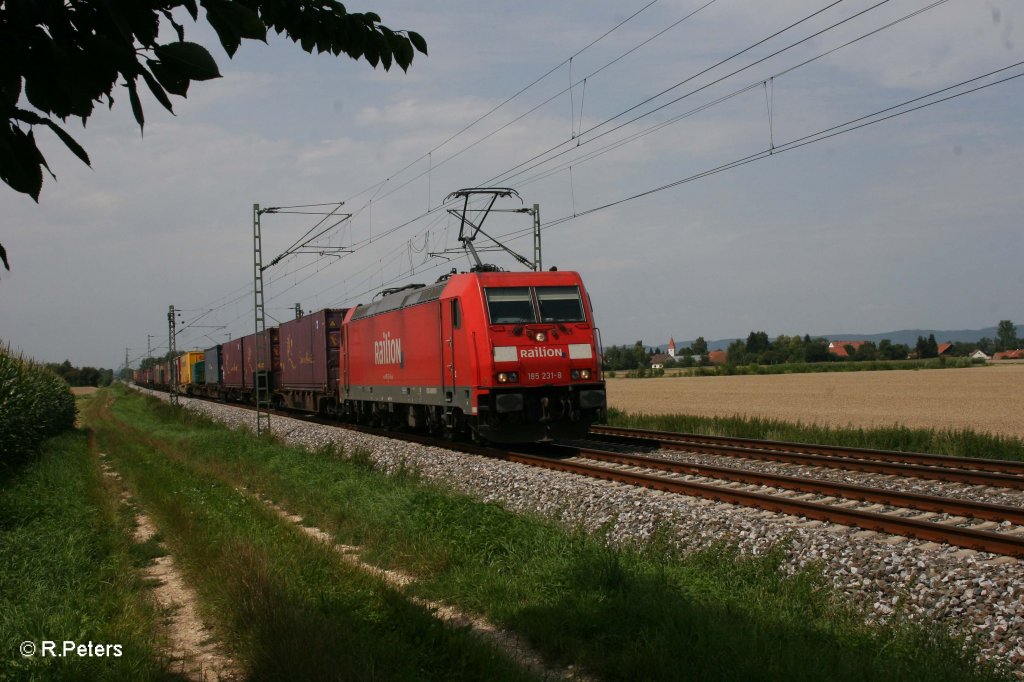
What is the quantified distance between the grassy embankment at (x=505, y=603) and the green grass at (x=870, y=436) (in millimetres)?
9946

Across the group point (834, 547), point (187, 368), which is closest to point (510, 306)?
point (834, 547)

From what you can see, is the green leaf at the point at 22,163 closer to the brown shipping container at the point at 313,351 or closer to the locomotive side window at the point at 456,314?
the locomotive side window at the point at 456,314

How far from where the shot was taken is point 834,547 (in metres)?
7.43

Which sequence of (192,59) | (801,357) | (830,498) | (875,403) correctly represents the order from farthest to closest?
(801,357) → (875,403) → (830,498) → (192,59)

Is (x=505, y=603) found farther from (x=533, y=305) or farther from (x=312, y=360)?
(x=312, y=360)

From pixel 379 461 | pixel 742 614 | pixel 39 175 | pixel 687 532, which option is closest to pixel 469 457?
pixel 379 461

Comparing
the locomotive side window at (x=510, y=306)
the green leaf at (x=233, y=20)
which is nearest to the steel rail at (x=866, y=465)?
the locomotive side window at (x=510, y=306)

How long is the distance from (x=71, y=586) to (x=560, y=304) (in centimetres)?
1118

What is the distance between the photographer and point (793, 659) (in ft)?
15.3

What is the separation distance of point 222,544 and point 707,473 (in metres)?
7.16

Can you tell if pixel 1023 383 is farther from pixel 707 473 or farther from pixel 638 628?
pixel 638 628

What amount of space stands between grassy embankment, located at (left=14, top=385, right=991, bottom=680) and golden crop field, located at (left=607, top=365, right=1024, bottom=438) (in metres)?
13.4

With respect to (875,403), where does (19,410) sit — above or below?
above

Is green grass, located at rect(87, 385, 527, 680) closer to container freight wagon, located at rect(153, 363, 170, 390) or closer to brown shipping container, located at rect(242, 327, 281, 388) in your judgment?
brown shipping container, located at rect(242, 327, 281, 388)
